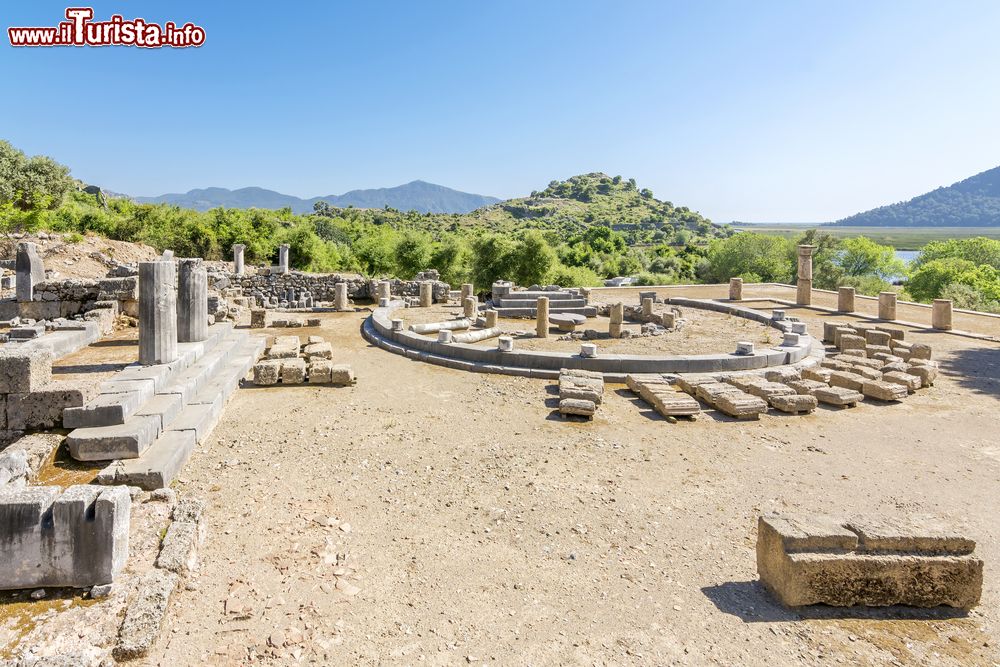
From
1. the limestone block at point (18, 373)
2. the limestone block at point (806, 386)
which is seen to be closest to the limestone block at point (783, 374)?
the limestone block at point (806, 386)

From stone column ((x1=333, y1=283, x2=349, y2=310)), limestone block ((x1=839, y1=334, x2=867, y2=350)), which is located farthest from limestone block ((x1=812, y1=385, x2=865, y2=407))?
stone column ((x1=333, y1=283, x2=349, y2=310))

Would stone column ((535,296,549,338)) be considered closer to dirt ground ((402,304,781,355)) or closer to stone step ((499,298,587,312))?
dirt ground ((402,304,781,355))

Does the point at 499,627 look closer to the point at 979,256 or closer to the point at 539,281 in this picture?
the point at 539,281

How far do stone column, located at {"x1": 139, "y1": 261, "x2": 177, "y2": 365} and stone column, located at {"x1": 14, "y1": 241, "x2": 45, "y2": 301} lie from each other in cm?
799

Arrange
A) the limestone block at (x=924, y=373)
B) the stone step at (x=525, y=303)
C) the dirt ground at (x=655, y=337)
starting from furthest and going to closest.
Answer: the stone step at (x=525, y=303) < the dirt ground at (x=655, y=337) < the limestone block at (x=924, y=373)

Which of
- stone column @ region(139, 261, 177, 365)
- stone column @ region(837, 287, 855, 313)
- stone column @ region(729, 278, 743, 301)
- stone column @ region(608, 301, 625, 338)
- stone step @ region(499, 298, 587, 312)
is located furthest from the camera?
stone column @ region(729, 278, 743, 301)

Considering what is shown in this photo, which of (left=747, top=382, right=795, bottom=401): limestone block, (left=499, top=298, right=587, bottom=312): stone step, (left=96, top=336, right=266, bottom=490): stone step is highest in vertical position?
(left=499, top=298, right=587, bottom=312): stone step

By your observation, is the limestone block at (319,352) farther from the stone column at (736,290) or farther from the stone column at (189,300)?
the stone column at (736,290)

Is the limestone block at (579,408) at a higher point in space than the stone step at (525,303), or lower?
lower

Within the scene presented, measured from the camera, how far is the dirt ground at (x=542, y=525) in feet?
13.1

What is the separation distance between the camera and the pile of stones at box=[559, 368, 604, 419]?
898 cm

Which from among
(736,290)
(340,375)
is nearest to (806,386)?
(340,375)

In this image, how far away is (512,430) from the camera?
848 centimetres

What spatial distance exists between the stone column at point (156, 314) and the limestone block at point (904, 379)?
1283 centimetres
